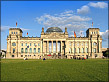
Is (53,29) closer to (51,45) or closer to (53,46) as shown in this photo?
(53,46)

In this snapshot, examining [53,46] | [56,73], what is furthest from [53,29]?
[56,73]

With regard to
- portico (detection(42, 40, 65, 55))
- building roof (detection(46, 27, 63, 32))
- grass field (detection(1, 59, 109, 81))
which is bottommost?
grass field (detection(1, 59, 109, 81))

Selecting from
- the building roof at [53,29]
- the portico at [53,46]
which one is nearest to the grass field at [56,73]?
the portico at [53,46]

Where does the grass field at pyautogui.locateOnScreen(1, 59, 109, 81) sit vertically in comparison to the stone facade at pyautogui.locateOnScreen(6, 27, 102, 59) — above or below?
below

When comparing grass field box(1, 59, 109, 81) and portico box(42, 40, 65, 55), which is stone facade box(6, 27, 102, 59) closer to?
portico box(42, 40, 65, 55)

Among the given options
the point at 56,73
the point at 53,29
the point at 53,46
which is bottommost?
the point at 56,73

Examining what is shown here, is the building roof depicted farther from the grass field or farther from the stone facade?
the grass field

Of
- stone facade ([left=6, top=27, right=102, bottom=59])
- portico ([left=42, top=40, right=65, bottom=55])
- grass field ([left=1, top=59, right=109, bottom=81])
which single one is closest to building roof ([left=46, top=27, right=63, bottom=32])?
stone facade ([left=6, top=27, right=102, bottom=59])

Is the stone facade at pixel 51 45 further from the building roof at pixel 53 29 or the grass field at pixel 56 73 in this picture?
the grass field at pixel 56 73

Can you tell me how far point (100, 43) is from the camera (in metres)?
121

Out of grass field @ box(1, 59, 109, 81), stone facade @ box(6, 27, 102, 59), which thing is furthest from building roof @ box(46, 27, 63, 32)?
grass field @ box(1, 59, 109, 81)

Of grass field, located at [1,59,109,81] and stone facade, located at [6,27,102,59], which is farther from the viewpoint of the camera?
stone facade, located at [6,27,102,59]

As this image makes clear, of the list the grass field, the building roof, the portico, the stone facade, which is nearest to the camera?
the grass field

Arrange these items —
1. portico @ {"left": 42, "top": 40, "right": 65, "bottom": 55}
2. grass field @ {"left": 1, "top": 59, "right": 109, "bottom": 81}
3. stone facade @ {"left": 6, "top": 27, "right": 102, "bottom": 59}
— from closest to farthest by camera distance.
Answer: grass field @ {"left": 1, "top": 59, "right": 109, "bottom": 81}, portico @ {"left": 42, "top": 40, "right": 65, "bottom": 55}, stone facade @ {"left": 6, "top": 27, "right": 102, "bottom": 59}
